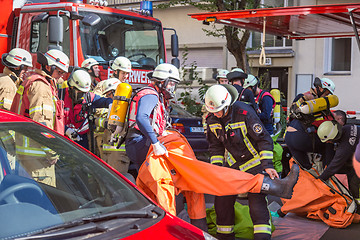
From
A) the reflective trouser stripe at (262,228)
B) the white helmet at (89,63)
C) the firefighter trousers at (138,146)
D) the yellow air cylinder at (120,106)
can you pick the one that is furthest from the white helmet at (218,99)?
the white helmet at (89,63)

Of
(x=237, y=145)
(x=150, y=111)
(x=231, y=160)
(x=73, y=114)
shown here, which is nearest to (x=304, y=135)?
(x=231, y=160)

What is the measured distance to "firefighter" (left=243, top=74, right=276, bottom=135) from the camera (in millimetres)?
8039

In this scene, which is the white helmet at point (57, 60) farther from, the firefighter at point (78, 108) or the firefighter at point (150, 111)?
the firefighter at point (150, 111)

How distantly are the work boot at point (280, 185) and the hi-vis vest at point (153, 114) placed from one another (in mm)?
1155

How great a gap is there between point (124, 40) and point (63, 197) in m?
6.95

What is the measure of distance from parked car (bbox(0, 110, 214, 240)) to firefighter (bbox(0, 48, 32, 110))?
329 centimetres

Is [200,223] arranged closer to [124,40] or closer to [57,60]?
[57,60]

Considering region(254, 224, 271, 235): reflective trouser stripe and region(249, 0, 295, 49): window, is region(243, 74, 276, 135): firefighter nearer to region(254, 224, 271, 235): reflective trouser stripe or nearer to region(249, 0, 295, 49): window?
region(254, 224, 271, 235): reflective trouser stripe

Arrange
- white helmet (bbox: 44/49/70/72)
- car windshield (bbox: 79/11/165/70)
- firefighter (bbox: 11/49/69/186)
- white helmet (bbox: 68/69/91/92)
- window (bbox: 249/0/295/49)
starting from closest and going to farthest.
→ firefighter (bbox: 11/49/69/186)
white helmet (bbox: 44/49/70/72)
white helmet (bbox: 68/69/91/92)
car windshield (bbox: 79/11/165/70)
window (bbox: 249/0/295/49)

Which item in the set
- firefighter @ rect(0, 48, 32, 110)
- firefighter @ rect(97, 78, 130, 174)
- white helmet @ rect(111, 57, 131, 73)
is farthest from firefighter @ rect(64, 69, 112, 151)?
white helmet @ rect(111, 57, 131, 73)

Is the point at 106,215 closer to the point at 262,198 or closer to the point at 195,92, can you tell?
the point at 262,198

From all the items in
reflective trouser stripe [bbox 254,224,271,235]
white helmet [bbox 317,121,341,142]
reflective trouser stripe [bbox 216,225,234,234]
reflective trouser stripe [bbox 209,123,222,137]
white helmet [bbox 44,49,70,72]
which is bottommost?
reflective trouser stripe [bbox 216,225,234,234]

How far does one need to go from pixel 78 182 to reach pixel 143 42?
23.4 ft

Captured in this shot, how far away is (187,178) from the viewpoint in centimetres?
506
